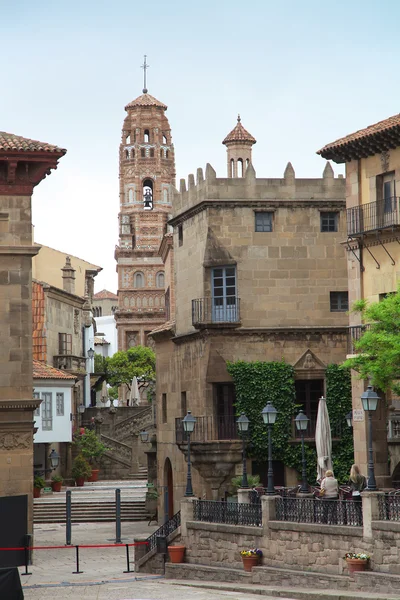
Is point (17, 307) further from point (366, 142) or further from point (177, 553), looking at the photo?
point (366, 142)

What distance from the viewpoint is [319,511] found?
32.8 metres

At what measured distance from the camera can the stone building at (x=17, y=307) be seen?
39188mm

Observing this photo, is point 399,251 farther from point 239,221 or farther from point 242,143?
point 242,143

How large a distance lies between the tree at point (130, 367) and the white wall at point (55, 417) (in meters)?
38.1

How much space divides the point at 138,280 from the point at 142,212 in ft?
21.7


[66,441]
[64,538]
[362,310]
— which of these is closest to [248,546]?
[362,310]

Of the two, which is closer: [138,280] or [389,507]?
[389,507]

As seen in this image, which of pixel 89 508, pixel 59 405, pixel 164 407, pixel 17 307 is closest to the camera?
pixel 17 307

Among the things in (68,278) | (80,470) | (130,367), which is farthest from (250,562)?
(130,367)

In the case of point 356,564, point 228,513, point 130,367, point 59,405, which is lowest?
point 356,564

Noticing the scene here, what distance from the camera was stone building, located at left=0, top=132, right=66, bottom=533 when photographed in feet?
129

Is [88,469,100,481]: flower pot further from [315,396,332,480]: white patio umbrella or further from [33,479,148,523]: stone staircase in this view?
[315,396,332,480]: white patio umbrella

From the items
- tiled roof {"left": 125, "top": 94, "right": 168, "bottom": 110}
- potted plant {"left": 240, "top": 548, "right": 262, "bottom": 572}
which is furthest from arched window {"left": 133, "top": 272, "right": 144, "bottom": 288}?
potted plant {"left": 240, "top": 548, "right": 262, "bottom": 572}

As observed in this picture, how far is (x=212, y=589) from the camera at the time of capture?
1319 inches
